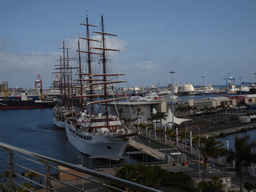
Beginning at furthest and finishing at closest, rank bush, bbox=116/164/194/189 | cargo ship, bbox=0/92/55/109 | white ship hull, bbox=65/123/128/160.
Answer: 1. cargo ship, bbox=0/92/55/109
2. white ship hull, bbox=65/123/128/160
3. bush, bbox=116/164/194/189

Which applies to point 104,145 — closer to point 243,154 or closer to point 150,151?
point 150,151

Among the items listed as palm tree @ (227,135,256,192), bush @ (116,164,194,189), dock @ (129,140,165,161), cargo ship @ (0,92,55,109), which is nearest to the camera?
palm tree @ (227,135,256,192)

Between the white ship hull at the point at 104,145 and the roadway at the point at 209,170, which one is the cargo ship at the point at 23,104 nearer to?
the white ship hull at the point at 104,145

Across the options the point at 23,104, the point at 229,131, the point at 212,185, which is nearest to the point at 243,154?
the point at 212,185

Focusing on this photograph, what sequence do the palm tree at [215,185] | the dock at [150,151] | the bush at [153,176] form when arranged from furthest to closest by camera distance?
the dock at [150,151] → the bush at [153,176] → the palm tree at [215,185]

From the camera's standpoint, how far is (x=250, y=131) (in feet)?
184

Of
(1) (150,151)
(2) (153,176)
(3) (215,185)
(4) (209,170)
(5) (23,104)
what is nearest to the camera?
(3) (215,185)

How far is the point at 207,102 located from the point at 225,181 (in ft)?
209

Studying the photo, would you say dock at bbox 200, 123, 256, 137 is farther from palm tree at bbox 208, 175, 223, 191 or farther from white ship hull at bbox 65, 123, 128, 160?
palm tree at bbox 208, 175, 223, 191

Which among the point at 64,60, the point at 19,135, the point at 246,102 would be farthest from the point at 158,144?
the point at 246,102

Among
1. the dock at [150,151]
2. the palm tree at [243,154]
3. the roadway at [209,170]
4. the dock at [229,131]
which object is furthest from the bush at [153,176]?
the dock at [229,131]

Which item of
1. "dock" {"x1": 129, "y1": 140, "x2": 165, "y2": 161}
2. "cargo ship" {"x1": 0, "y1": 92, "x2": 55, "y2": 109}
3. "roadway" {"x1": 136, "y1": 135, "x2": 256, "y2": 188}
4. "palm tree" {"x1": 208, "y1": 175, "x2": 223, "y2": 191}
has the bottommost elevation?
"dock" {"x1": 129, "y1": 140, "x2": 165, "y2": 161}

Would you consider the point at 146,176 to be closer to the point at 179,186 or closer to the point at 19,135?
the point at 179,186

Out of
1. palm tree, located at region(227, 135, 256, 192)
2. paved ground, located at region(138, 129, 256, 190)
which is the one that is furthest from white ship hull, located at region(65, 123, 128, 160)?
palm tree, located at region(227, 135, 256, 192)
